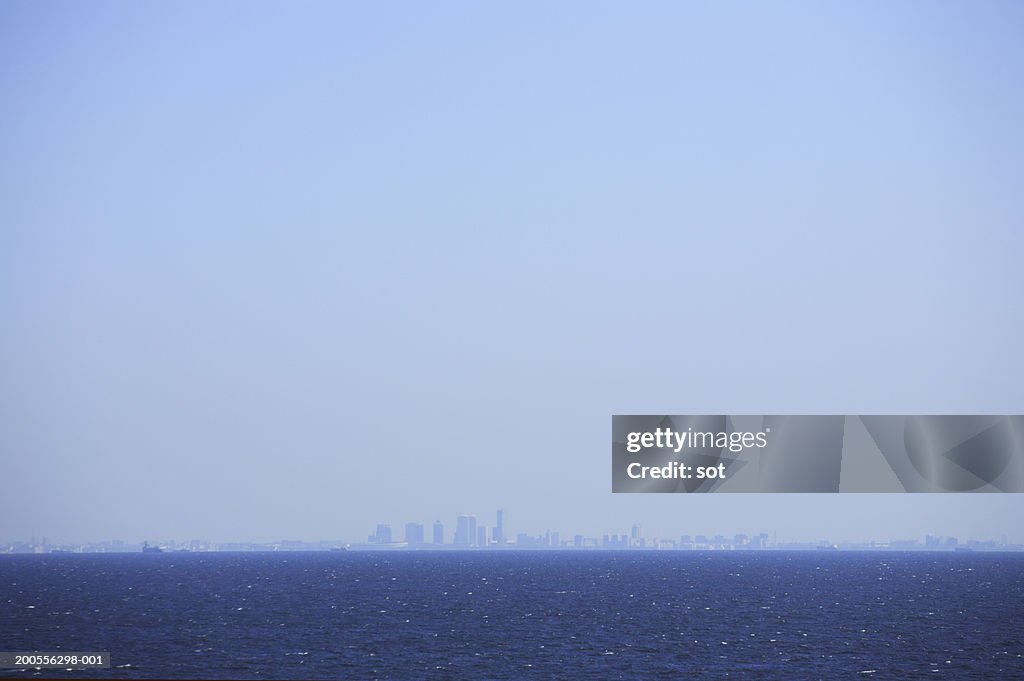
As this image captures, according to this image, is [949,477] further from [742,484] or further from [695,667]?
[695,667]

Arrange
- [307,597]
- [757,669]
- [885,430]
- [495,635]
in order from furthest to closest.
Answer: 1. [307,597]
2. [495,635]
3. [757,669]
4. [885,430]

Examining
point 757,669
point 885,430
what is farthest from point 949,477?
point 757,669

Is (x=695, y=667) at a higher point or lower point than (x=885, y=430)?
lower

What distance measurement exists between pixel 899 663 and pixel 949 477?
139 feet

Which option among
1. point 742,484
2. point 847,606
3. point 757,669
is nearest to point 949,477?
point 742,484

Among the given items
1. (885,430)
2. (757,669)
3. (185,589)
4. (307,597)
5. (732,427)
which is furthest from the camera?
(185,589)

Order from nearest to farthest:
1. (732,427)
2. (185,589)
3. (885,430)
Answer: (732,427) → (885,430) → (185,589)

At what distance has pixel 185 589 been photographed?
187625 mm

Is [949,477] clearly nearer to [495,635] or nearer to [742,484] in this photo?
[742,484]

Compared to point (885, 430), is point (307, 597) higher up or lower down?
lower down

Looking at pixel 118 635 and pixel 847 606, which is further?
pixel 847 606

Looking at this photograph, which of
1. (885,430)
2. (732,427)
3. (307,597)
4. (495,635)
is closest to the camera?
(732,427)

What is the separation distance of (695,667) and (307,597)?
8924cm

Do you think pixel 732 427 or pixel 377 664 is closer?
pixel 732 427
